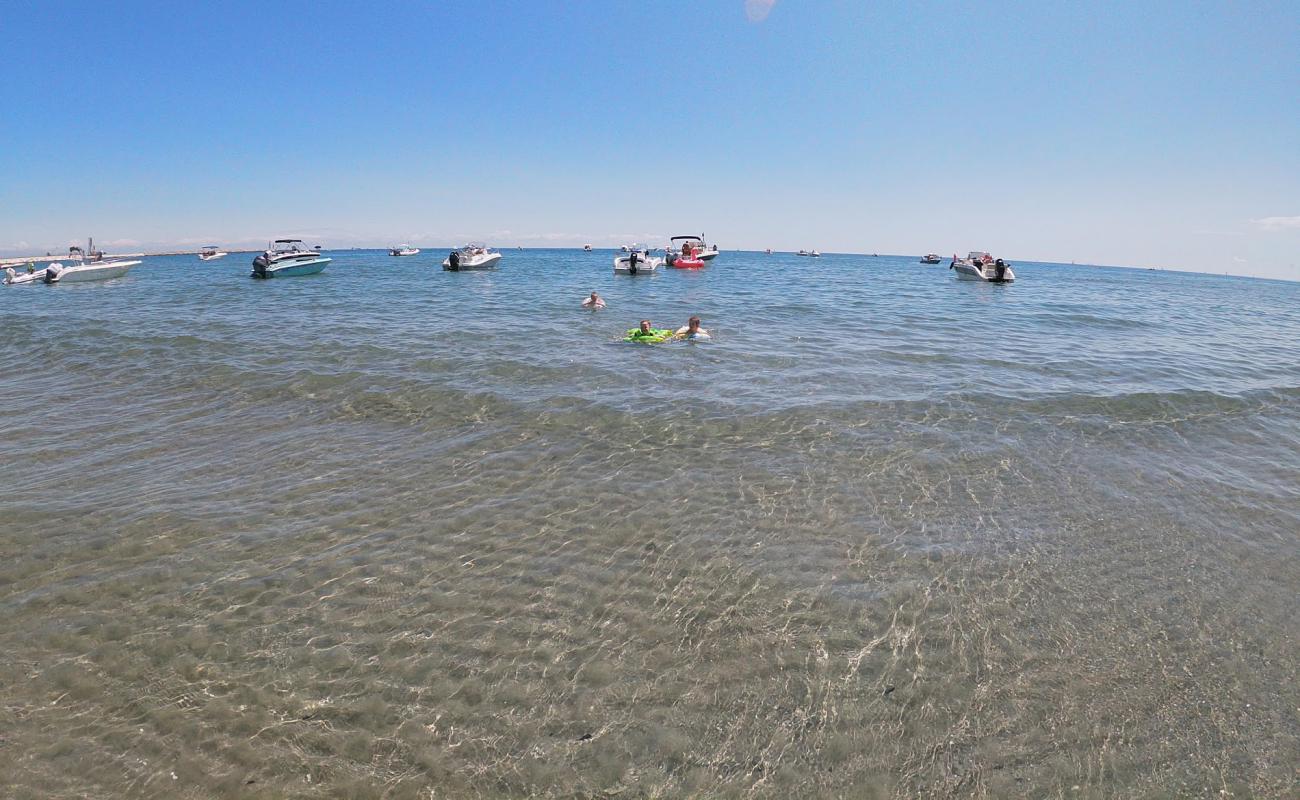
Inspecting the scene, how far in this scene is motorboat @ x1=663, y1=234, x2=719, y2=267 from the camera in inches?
2270

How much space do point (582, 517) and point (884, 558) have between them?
12.9 ft

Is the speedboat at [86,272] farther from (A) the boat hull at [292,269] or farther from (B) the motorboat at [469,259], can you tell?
(B) the motorboat at [469,259]

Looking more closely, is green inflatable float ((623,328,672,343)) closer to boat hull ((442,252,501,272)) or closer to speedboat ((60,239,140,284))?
boat hull ((442,252,501,272))

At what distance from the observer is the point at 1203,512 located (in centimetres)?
780

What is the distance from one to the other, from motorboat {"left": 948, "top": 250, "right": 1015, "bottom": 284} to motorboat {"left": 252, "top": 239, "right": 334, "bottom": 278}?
213 ft

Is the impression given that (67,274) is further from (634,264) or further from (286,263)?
(634,264)

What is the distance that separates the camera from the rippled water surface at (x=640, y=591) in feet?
13.4

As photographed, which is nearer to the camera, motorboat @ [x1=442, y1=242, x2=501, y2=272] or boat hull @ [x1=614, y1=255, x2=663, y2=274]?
boat hull @ [x1=614, y1=255, x2=663, y2=274]

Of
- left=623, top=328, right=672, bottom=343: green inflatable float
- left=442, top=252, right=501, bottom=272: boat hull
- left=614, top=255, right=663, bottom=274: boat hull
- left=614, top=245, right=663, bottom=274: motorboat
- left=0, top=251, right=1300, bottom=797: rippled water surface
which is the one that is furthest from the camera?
left=442, top=252, right=501, bottom=272: boat hull

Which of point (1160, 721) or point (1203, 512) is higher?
point (1203, 512)

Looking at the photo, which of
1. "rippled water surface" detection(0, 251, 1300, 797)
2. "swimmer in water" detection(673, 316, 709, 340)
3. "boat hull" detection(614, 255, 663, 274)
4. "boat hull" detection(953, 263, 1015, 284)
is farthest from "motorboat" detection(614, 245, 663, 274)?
"rippled water surface" detection(0, 251, 1300, 797)

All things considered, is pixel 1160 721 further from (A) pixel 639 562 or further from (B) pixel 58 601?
(B) pixel 58 601

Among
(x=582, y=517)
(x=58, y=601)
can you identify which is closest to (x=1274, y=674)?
(x=582, y=517)

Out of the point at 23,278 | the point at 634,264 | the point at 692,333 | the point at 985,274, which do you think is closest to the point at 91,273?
the point at 23,278
